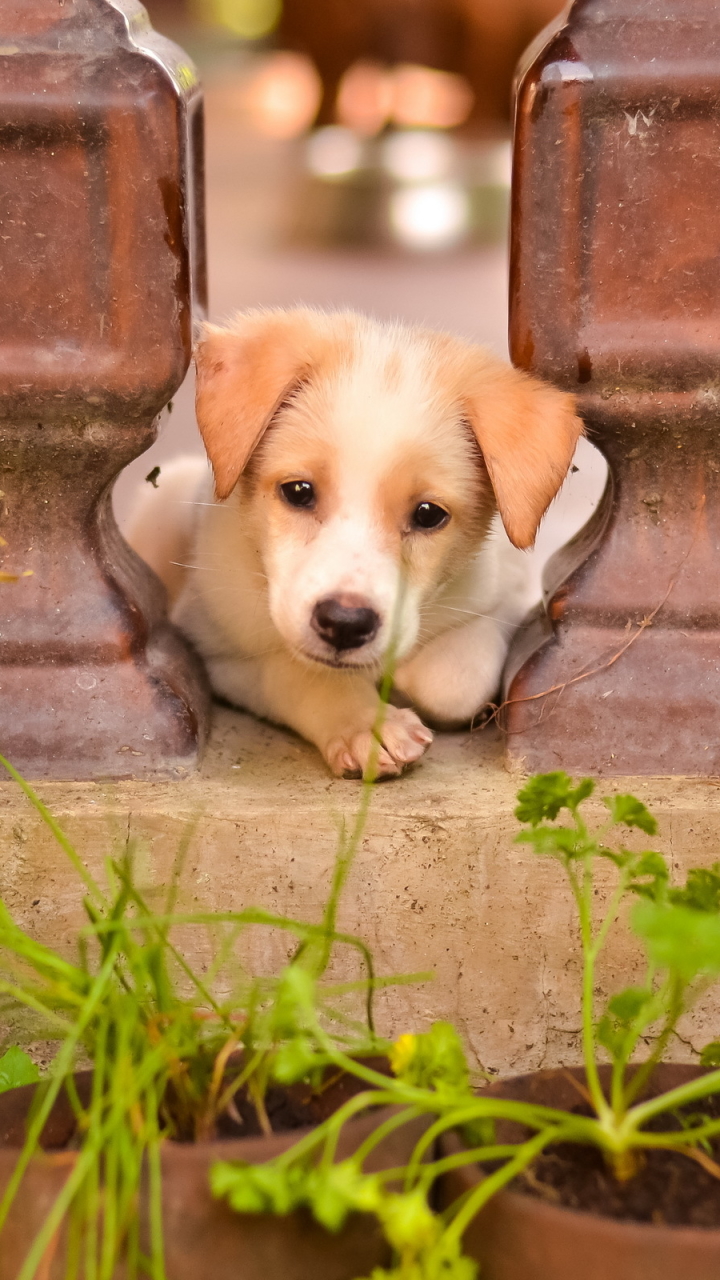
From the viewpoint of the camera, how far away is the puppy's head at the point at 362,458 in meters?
2.08

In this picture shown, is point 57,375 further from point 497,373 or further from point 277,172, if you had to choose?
point 277,172

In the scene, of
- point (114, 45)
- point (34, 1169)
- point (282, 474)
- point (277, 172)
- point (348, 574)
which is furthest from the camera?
point (277, 172)

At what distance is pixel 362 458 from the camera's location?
7.08 feet

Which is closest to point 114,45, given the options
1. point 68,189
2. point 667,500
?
point 68,189

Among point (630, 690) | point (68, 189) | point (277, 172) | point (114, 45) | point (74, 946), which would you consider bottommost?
point (277, 172)

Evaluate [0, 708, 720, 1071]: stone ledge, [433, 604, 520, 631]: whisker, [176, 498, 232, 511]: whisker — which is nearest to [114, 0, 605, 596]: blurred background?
[176, 498, 232, 511]: whisker

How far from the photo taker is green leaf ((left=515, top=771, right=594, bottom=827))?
1.45 m

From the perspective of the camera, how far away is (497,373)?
88.4 inches

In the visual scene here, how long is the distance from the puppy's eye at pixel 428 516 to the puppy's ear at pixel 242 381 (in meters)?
0.28

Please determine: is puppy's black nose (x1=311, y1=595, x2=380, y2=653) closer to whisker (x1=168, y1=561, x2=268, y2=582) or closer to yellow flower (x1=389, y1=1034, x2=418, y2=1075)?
whisker (x1=168, y1=561, x2=268, y2=582)

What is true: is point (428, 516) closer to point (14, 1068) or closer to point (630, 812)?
point (630, 812)

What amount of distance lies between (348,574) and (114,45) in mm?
806

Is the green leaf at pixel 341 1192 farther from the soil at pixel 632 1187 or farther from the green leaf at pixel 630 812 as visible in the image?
the green leaf at pixel 630 812

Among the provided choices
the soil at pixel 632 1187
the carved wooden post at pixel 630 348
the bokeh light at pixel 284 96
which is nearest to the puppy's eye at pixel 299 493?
the carved wooden post at pixel 630 348
